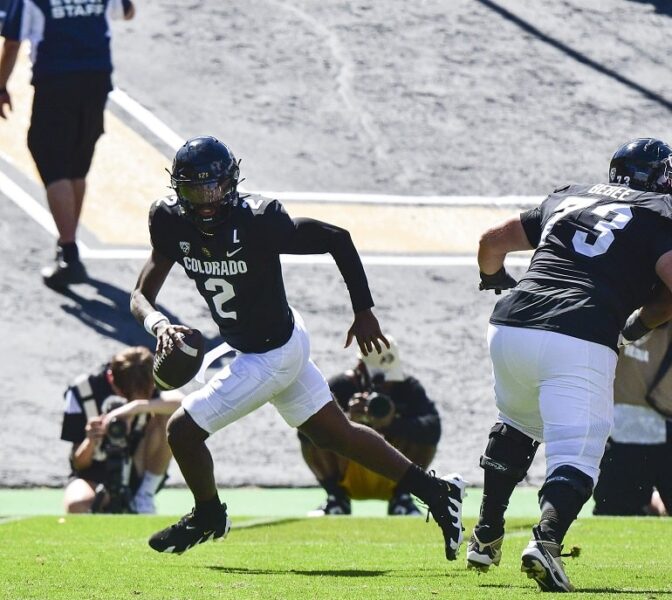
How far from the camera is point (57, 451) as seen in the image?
1095 cm

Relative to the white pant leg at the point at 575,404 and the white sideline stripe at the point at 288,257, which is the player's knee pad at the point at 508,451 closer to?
the white pant leg at the point at 575,404

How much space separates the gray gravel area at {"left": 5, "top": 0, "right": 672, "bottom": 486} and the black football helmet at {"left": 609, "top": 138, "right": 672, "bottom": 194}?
516 cm

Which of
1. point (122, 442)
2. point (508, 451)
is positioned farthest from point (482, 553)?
point (122, 442)

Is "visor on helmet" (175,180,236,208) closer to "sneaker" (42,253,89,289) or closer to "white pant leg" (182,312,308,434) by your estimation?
"white pant leg" (182,312,308,434)

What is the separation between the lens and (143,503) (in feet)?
31.2

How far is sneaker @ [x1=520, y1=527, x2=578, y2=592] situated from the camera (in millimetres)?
5281

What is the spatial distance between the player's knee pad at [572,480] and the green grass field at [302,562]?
1.11 ft

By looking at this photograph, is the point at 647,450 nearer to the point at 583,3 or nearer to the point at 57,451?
the point at 57,451

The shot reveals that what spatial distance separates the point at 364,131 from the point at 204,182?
9.26 metres

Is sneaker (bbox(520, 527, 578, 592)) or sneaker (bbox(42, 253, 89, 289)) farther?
sneaker (bbox(42, 253, 89, 289))

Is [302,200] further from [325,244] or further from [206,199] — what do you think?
[206,199]

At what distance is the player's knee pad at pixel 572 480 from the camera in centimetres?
552

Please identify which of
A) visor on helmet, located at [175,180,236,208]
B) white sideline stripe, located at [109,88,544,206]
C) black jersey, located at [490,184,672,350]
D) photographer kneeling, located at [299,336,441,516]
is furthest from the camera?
white sideline stripe, located at [109,88,544,206]

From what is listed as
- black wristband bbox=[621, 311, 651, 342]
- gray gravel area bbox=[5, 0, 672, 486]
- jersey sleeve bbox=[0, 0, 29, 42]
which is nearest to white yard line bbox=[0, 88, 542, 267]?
gray gravel area bbox=[5, 0, 672, 486]
